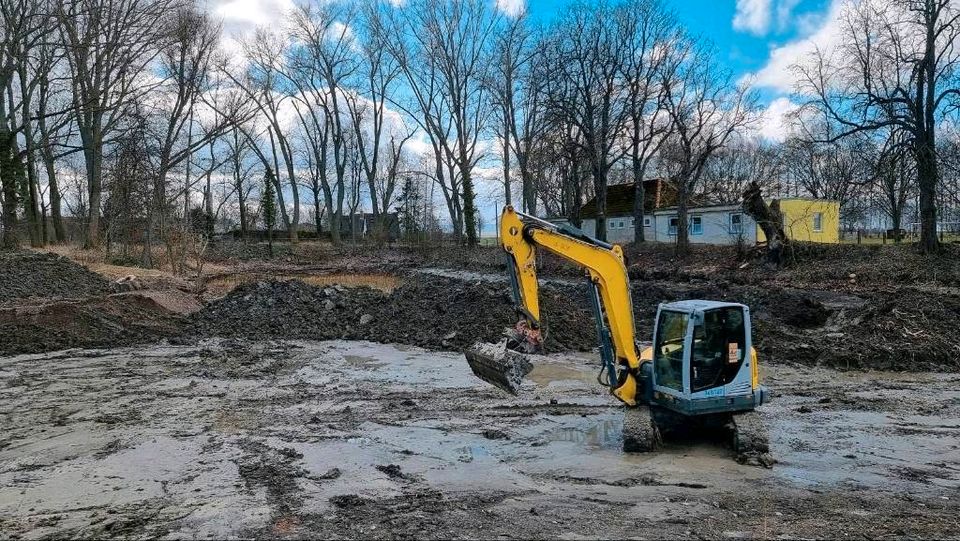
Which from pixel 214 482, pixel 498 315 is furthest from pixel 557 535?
pixel 498 315

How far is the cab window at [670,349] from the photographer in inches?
302

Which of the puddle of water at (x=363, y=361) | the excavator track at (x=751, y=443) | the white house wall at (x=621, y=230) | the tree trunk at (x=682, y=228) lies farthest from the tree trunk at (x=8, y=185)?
the white house wall at (x=621, y=230)

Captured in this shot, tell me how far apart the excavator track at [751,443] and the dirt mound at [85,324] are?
550 inches

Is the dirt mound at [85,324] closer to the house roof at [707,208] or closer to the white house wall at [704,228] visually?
the white house wall at [704,228]

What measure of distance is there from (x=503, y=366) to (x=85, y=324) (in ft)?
43.4

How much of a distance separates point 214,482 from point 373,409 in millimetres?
3516

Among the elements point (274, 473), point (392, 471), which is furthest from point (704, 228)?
point (274, 473)

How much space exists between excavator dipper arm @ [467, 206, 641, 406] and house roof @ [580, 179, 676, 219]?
40683 mm

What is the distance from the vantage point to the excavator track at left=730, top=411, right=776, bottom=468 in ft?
24.7

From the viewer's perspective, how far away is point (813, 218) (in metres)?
42.9

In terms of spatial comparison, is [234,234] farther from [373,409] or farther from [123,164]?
[373,409]

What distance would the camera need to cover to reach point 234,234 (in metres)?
59.1

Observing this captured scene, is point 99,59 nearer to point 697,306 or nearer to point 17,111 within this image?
point 17,111

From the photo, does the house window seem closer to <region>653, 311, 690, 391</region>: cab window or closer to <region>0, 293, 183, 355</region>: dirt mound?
<region>0, 293, 183, 355</region>: dirt mound
